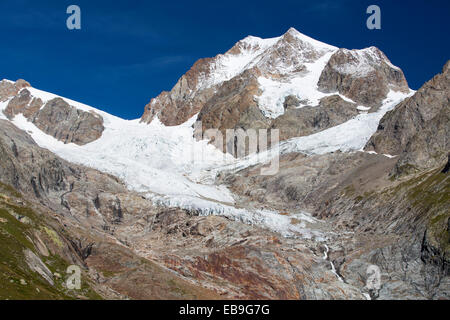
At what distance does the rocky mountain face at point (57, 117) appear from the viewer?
7126 inches

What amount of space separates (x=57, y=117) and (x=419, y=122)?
4737 inches

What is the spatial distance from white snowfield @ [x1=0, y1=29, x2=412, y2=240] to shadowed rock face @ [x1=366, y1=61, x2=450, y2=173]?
22.6 feet

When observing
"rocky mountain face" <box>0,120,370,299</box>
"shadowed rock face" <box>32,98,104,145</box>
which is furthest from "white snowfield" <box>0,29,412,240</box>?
"rocky mountain face" <box>0,120,370,299</box>

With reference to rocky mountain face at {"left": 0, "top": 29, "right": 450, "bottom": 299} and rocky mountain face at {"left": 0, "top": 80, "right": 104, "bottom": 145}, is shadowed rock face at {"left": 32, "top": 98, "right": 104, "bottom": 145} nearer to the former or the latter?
rocky mountain face at {"left": 0, "top": 80, "right": 104, "bottom": 145}

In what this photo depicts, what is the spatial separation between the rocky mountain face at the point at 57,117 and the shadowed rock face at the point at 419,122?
100m

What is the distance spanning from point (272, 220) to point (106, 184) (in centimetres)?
3507

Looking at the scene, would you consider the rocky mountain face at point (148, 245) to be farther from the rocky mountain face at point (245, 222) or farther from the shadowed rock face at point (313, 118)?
the shadowed rock face at point (313, 118)

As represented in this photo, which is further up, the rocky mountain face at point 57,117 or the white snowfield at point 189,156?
the rocky mountain face at point 57,117

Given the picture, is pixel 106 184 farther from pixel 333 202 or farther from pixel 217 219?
pixel 333 202

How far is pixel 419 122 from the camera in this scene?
12381 cm

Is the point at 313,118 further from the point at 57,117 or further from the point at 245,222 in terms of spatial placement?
the point at 57,117

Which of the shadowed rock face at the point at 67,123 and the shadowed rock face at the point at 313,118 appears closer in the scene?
the shadowed rock face at the point at 313,118

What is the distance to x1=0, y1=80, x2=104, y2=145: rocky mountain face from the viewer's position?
18100 centimetres

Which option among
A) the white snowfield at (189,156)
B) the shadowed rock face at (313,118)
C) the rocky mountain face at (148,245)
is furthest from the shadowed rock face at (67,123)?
the rocky mountain face at (148,245)
